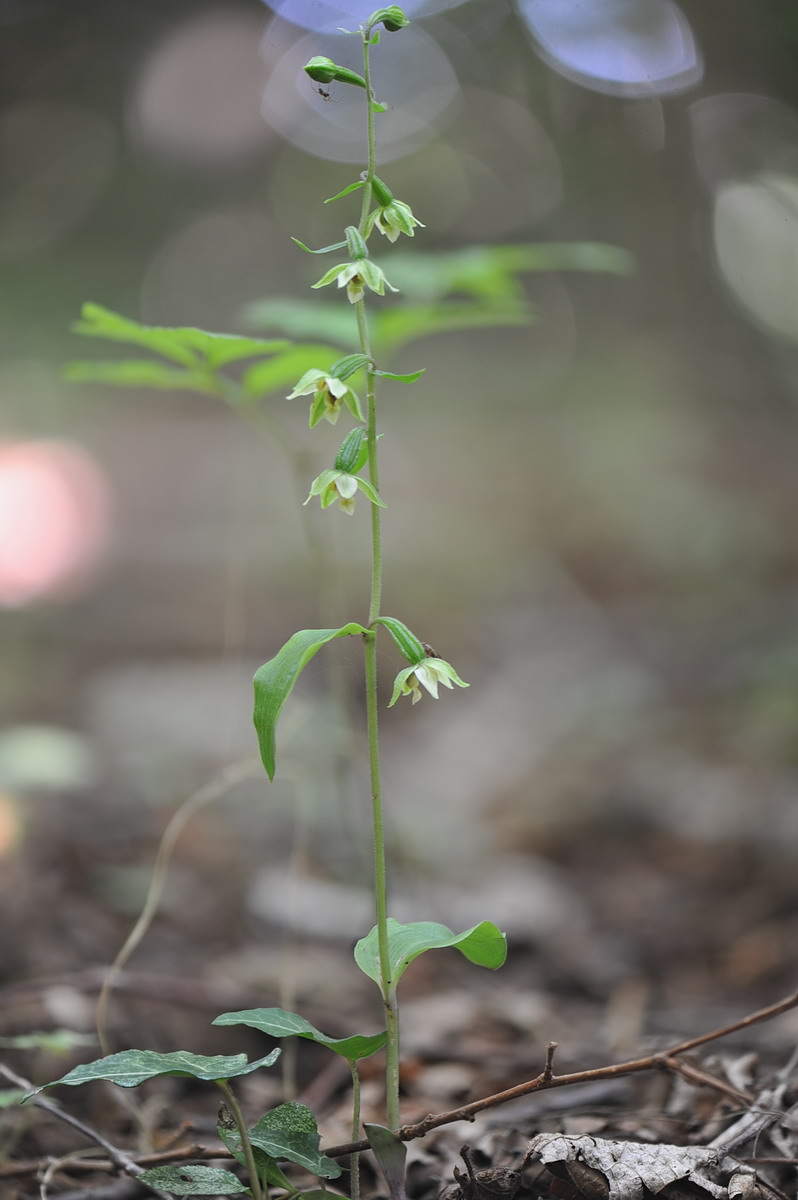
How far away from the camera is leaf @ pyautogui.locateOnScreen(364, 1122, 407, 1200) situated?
1101 millimetres

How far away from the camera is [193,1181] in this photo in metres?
1.09

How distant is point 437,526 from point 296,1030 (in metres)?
8.67

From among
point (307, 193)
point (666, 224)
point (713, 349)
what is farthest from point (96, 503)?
point (713, 349)

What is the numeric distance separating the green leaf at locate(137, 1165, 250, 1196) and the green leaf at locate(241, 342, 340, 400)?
1.35 meters

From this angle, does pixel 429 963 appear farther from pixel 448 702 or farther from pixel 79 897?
pixel 448 702

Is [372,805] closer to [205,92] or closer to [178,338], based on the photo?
[178,338]

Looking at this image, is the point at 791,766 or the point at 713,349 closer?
the point at 791,766

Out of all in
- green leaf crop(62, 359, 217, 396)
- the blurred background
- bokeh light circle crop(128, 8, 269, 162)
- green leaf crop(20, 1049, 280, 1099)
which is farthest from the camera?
bokeh light circle crop(128, 8, 269, 162)

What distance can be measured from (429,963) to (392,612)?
4.55 meters

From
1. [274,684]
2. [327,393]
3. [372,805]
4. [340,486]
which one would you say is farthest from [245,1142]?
[327,393]

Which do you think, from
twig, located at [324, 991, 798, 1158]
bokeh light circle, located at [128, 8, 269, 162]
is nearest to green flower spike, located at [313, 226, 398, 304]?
twig, located at [324, 991, 798, 1158]

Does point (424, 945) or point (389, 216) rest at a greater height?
point (389, 216)

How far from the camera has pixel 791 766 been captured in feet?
13.7

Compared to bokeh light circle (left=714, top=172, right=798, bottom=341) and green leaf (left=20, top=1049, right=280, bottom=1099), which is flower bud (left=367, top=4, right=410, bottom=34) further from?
bokeh light circle (left=714, top=172, right=798, bottom=341)
